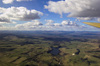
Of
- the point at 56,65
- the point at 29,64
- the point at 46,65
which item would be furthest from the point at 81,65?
the point at 29,64

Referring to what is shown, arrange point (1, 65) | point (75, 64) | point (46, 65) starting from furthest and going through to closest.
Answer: point (75, 64) → point (46, 65) → point (1, 65)

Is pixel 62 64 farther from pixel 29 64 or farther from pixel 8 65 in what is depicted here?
pixel 8 65

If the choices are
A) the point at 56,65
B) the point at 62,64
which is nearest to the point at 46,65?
the point at 56,65

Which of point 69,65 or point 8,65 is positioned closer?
point 8,65

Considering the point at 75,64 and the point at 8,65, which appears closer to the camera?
A: the point at 8,65

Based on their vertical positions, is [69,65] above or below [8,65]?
below

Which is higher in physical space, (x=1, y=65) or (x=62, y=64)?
(x=1, y=65)

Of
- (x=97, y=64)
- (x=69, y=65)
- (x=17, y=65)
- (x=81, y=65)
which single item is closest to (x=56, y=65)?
(x=69, y=65)

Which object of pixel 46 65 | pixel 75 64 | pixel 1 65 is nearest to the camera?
pixel 1 65

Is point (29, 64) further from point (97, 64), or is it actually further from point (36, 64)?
point (97, 64)
